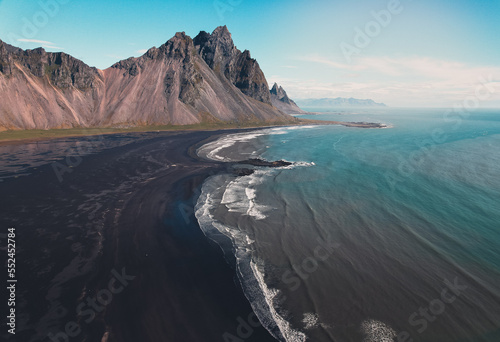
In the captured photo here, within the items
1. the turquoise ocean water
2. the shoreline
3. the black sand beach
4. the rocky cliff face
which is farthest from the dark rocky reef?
the rocky cliff face

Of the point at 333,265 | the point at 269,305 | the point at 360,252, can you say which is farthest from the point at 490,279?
the point at 269,305

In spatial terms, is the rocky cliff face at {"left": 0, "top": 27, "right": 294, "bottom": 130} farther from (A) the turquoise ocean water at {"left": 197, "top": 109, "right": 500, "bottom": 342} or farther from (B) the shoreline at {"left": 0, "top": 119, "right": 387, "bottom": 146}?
(A) the turquoise ocean water at {"left": 197, "top": 109, "right": 500, "bottom": 342}

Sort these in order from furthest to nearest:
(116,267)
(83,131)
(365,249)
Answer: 1. (83,131)
2. (365,249)
3. (116,267)

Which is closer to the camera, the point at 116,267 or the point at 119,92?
the point at 116,267

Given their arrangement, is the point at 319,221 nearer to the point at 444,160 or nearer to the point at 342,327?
the point at 342,327

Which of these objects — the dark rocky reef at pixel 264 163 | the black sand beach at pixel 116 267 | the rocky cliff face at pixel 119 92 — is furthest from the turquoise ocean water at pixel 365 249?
the rocky cliff face at pixel 119 92

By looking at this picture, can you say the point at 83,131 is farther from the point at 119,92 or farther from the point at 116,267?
the point at 116,267

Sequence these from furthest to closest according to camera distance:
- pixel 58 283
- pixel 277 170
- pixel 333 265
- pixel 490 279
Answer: pixel 277 170 < pixel 333 265 < pixel 490 279 < pixel 58 283

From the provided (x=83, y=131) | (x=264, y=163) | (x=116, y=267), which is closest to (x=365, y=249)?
(x=116, y=267)
